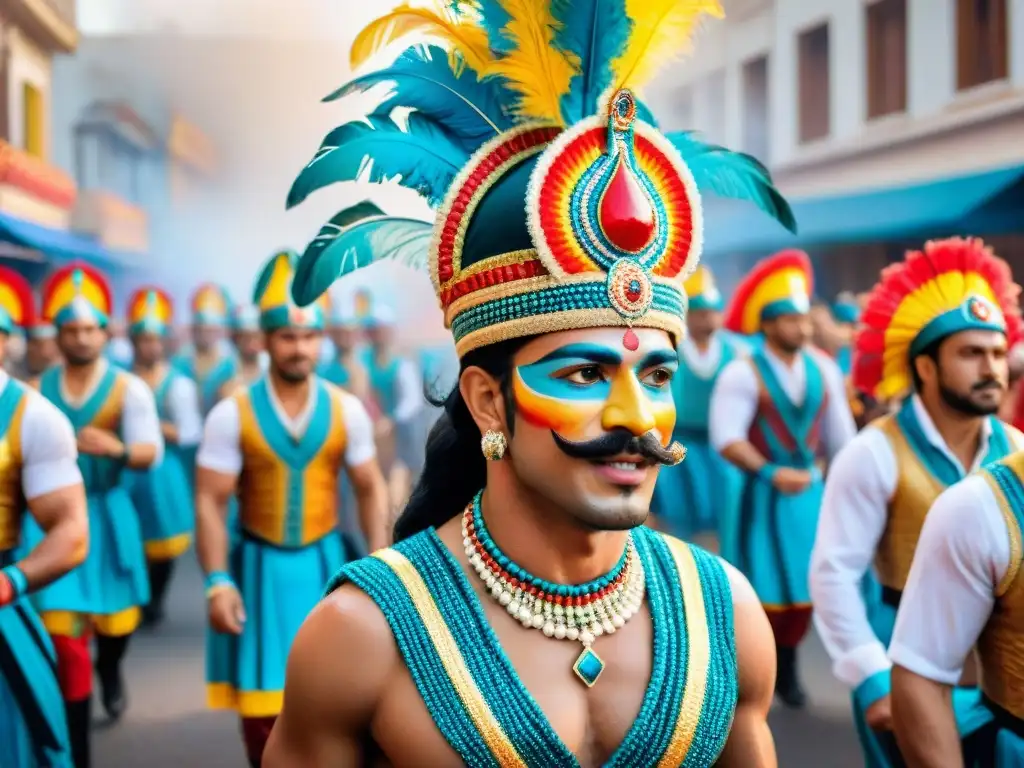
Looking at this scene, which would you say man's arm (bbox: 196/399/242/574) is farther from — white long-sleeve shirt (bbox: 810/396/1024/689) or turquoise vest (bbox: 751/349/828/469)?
turquoise vest (bbox: 751/349/828/469)

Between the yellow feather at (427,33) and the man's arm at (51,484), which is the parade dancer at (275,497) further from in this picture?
the yellow feather at (427,33)

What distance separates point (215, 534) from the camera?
17.4 feet

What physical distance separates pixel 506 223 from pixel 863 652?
7.37ft

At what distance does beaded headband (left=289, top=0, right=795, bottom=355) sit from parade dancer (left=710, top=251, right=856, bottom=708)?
4514mm

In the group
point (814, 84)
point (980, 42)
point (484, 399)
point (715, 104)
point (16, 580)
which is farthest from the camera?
point (715, 104)

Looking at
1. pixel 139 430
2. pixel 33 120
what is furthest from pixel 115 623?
pixel 33 120

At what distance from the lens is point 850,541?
424 cm

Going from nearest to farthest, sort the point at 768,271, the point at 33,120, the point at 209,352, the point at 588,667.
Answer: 1. the point at 588,667
2. the point at 768,271
3. the point at 209,352
4. the point at 33,120

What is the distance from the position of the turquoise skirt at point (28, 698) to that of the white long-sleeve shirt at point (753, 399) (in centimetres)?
380

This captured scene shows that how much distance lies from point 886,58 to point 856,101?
2.51 ft

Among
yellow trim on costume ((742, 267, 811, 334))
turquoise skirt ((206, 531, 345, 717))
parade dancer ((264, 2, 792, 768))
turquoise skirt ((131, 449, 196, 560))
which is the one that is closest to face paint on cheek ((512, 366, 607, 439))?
parade dancer ((264, 2, 792, 768))

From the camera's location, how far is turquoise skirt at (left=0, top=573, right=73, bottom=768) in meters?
4.14

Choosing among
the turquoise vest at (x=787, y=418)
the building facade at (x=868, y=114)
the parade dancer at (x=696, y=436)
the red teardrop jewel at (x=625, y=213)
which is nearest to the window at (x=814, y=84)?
the building facade at (x=868, y=114)

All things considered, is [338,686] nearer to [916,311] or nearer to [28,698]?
[28,698]
